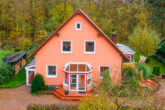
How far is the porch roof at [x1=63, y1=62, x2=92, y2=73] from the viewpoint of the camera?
15.0 metres

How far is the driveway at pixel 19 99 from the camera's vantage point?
1293 cm

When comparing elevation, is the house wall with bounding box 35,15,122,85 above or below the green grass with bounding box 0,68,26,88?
above

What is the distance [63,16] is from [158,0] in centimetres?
1991

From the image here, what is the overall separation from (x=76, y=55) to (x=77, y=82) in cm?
262

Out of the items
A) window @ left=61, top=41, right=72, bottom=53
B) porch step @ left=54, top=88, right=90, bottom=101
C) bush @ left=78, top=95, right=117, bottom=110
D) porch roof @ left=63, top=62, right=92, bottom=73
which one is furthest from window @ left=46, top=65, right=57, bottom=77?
bush @ left=78, top=95, right=117, bottom=110

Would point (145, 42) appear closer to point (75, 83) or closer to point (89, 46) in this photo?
point (89, 46)

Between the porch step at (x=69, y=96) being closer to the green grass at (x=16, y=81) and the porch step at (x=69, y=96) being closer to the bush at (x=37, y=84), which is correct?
the bush at (x=37, y=84)

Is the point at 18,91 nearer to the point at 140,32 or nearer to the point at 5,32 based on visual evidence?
the point at 140,32

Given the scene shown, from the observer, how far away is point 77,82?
49.2 feet

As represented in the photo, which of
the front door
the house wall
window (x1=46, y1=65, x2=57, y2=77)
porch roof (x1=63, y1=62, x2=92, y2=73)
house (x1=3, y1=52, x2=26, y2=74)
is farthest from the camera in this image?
house (x1=3, y1=52, x2=26, y2=74)

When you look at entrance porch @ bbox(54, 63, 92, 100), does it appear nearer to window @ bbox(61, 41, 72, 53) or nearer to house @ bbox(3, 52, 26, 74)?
window @ bbox(61, 41, 72, 53)

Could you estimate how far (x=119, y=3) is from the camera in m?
42.4

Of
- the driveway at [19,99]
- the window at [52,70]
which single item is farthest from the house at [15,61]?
the window at [52,70]

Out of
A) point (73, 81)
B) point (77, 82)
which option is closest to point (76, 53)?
point (73, 81)
